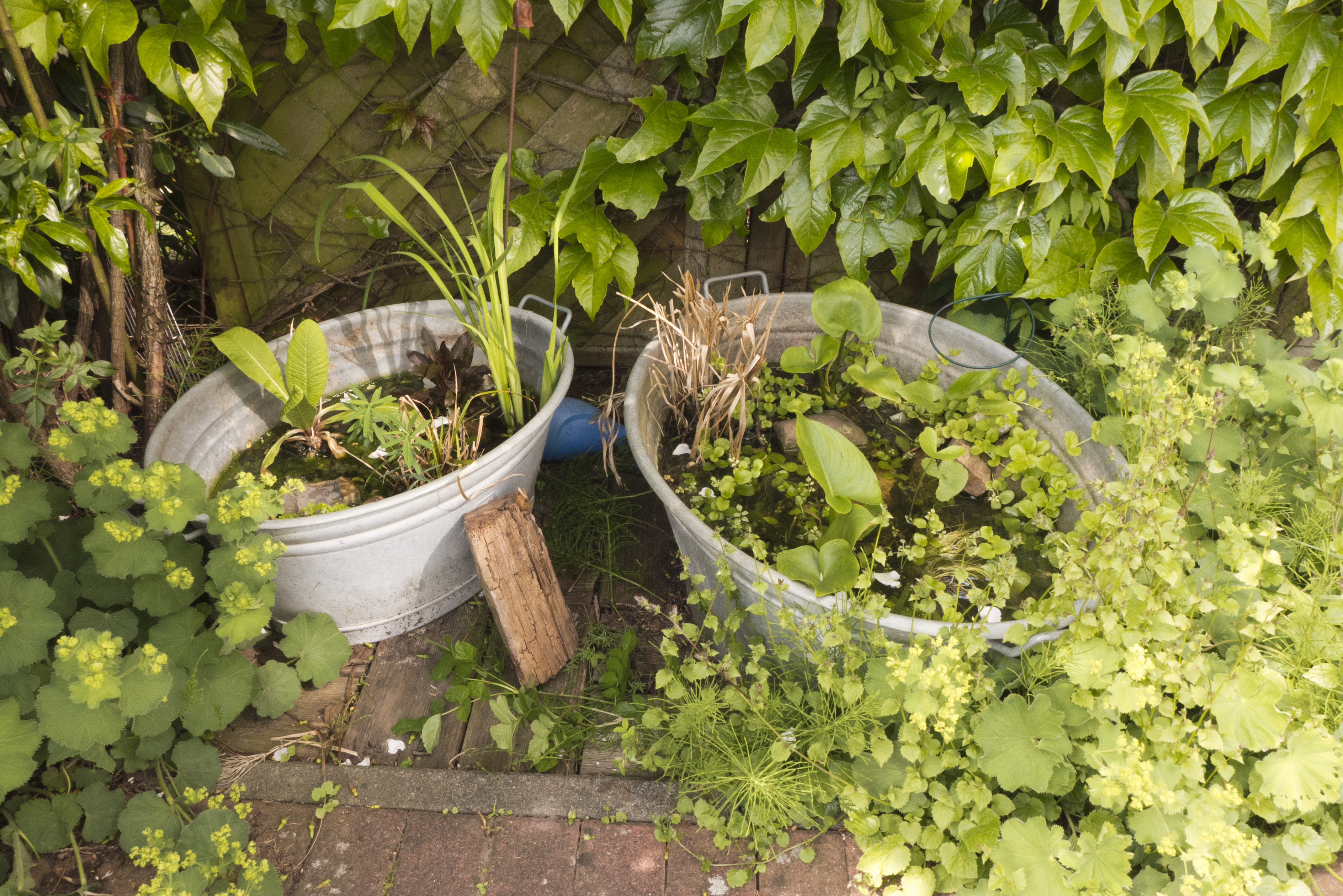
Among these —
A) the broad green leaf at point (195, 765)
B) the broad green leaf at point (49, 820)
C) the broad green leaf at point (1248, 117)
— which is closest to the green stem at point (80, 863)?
the broad green leaf at point (49, 820)

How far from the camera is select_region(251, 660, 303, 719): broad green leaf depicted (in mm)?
1662

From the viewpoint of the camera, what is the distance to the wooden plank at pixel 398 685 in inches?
68.3

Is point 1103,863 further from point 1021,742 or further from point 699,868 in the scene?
point 699,868

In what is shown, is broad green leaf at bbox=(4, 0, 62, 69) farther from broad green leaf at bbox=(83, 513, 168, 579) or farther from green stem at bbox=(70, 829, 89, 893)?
green stem at bbox=(70, 829, 89, 893)

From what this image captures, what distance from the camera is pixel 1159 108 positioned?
171 cm

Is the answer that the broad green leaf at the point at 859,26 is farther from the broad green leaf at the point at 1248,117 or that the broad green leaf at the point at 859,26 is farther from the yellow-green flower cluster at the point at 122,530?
the yellow-green flower cluster at the point at 122,530

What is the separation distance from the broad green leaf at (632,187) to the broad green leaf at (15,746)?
1577mm

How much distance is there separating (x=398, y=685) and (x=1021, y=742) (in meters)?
1.35

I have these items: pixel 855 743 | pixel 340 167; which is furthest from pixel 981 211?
pixel 340 167

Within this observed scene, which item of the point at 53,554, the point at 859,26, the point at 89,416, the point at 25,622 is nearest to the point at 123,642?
the point at 25,622

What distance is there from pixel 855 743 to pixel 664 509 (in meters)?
1.02

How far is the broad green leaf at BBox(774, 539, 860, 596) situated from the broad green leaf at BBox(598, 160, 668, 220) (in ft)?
3.22

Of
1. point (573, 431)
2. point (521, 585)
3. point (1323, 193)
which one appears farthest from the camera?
point (573, 431)

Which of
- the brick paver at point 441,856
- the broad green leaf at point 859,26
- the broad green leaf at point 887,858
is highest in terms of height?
the broad green leaf at point 859,26
